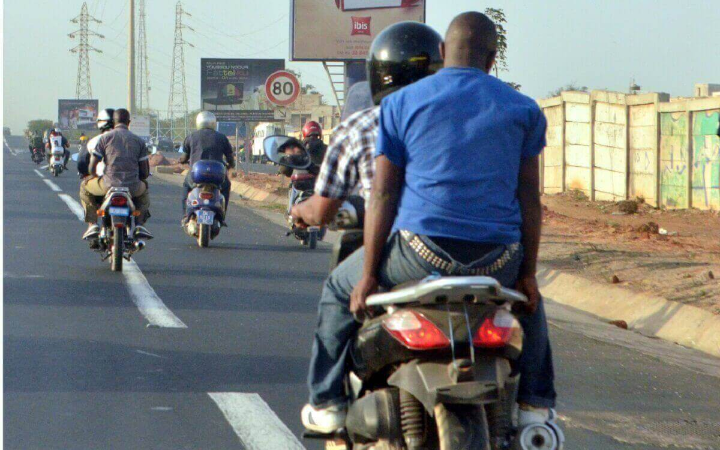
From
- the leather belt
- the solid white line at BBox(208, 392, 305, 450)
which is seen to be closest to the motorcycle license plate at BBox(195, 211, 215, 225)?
the solid white line at BBox(208, 392, 305, 450)

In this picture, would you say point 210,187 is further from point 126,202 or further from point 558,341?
point 558,341

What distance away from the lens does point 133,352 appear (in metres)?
7.09

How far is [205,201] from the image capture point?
14008 mm

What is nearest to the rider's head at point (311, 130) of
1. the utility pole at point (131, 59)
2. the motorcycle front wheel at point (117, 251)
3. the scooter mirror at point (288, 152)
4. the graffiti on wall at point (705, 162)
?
the motorcycle front wheel at point (117, 251)

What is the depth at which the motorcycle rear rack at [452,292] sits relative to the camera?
323cm

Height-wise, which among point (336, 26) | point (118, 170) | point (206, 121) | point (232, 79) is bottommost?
point (118, 170)

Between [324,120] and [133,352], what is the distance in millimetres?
99600

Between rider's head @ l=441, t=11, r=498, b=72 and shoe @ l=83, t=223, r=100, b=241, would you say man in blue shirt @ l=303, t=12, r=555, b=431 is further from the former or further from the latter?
shoe @ l=83, t=223, r=100, b=241

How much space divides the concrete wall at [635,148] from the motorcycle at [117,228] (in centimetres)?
1090

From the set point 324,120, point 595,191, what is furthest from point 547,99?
point 324,120

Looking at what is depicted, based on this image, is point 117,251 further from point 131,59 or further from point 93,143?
point 131,59

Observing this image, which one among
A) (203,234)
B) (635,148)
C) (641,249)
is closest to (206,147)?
(203,234)

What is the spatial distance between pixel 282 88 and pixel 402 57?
73.5 feet

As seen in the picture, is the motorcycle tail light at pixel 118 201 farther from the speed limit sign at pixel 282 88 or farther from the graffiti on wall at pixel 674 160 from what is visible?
the speed limit sign at pixel 282 88
